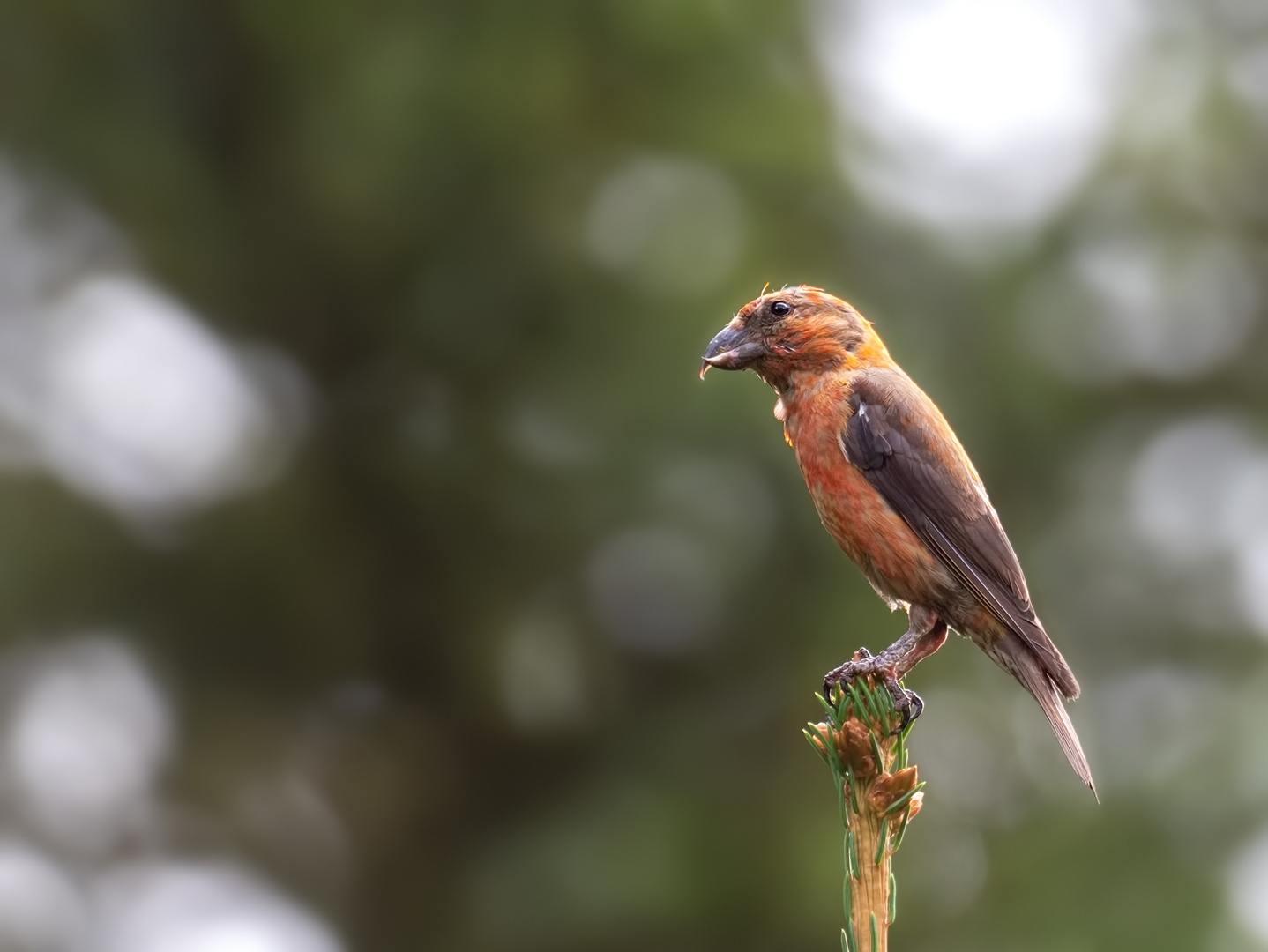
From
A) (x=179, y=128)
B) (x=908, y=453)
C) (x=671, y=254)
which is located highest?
(x=179, y=128)

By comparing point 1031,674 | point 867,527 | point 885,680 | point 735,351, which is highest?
point 735,351

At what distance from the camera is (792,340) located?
4305 millimetres

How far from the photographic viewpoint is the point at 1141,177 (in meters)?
6.51

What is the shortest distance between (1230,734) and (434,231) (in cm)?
442

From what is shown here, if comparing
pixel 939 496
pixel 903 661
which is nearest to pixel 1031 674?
pixel 903 661

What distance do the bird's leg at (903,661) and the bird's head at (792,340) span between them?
88 centimetres

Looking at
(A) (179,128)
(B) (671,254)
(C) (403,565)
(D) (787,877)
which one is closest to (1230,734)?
(D) (787,877)

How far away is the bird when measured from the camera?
12.4 ft

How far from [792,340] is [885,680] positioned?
1.42 m

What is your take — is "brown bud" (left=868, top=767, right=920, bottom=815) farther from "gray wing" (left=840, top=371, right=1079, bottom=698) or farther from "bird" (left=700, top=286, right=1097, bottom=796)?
"gray wing" (left=840, top=371, right=1079, bottom=698)

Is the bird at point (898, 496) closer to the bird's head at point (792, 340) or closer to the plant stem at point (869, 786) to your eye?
the bird's head at point (792, 340)

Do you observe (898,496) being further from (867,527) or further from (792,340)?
(792,340)

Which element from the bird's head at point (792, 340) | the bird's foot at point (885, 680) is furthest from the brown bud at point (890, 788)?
the bird's head at point (792, 340)

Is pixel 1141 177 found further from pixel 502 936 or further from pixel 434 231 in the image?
pixel 502 936
